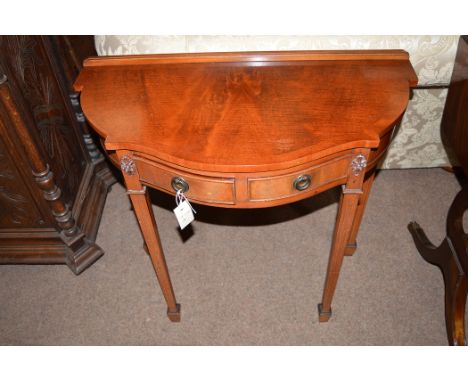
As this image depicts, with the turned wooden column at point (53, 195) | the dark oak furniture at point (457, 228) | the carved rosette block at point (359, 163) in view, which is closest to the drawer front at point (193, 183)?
the carved rosette block at point (359, 163)

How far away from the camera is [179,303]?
1.82m

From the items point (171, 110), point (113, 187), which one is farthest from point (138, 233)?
point (171, 110)

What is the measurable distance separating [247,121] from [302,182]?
9.1 inches

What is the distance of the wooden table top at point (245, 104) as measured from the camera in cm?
112

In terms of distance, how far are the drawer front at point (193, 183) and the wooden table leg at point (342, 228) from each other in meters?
0.35

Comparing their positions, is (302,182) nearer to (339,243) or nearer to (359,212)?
(339,243)

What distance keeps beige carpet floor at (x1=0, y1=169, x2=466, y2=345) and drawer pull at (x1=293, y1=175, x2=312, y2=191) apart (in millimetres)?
789

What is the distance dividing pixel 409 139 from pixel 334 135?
1.16m

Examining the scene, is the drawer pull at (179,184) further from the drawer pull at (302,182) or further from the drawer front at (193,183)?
the drawer pull at (302,182)

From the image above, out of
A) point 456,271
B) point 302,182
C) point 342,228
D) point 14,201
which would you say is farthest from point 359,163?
point 14,201

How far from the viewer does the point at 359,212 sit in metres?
1.76

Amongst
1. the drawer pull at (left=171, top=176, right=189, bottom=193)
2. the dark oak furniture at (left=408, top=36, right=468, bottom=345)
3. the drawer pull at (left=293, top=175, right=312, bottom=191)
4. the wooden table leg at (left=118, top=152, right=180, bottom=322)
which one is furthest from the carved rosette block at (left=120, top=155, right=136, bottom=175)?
the dark oak furniture at (left=408, top=36, right=468, bottom=345)

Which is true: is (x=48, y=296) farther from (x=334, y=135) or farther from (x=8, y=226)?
(x=334, y=135)

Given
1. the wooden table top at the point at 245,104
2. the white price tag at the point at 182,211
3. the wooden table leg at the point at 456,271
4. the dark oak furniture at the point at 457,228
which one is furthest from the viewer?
the wooden table leg at the point at 456,271
